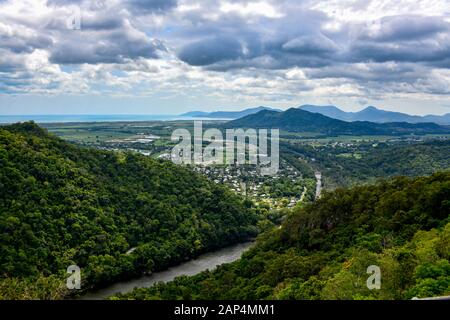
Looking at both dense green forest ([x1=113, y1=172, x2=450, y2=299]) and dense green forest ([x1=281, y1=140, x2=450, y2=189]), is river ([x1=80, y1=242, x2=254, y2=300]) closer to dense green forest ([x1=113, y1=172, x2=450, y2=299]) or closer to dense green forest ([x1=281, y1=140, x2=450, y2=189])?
dense green forest ([x1=113, y1=172, x2=450, y2=299])

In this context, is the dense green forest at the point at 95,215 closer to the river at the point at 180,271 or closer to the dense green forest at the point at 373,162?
the river at the point at 180,271

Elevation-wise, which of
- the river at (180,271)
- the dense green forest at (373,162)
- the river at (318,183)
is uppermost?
the dense green forest at (373,162)

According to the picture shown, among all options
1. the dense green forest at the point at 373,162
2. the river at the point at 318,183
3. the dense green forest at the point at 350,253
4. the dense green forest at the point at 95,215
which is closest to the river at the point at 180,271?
the dense green forest at the point at 95,215

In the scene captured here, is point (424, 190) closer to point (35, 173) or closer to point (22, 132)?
point (35, 173)

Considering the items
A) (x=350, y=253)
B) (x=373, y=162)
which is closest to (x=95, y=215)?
(x=350, y=253)

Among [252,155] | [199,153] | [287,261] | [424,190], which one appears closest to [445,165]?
[252,155]

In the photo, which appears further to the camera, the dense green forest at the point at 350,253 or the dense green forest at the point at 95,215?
the dense green forest at the point at 95,215
